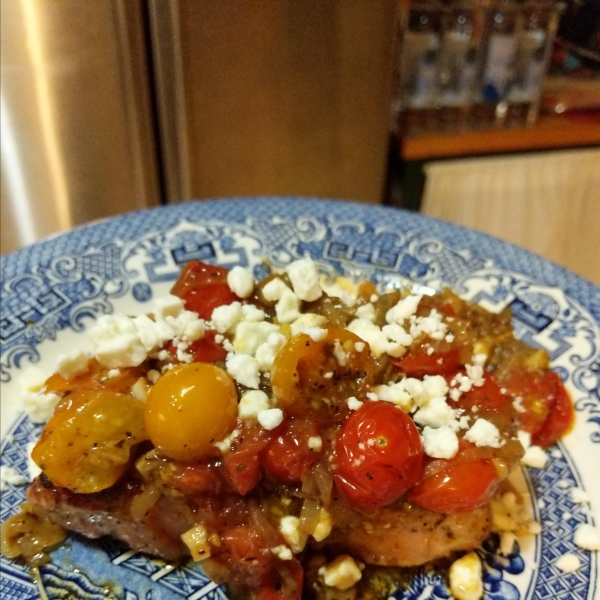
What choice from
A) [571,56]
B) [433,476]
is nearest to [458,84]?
[571,56]

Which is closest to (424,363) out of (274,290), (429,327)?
(429,327)

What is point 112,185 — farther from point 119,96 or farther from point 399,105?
point 399,105

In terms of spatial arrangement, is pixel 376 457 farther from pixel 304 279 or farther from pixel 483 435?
pixel 304 279

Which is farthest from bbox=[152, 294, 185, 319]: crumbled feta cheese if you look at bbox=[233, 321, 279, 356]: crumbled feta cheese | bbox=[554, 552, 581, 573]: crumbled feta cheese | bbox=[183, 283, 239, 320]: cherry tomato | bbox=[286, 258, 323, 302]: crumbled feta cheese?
bbox=[554, 552, 581, 573]: crumbled feta cheese

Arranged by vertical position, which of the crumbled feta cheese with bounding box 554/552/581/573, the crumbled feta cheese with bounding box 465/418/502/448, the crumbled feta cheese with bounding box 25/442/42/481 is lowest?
the crumbled feta cheese with bounding box 554/552/581/573

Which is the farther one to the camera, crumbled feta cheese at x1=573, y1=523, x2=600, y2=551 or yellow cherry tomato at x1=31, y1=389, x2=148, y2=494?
crumbled feta cheese at x1=573, y1=523, x2=600, y2=551

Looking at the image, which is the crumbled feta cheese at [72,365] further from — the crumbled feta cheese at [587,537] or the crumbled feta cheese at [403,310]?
the crumbled feta cheese at [587,537]

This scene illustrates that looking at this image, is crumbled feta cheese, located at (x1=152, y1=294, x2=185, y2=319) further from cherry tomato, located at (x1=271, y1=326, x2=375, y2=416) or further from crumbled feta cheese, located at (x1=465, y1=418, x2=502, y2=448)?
crumbled feta cheese, located at (x1=465, y1=418, x2=502, y2=448)
